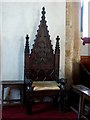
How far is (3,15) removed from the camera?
453 centimetres

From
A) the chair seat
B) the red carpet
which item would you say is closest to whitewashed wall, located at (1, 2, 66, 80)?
the chair seat

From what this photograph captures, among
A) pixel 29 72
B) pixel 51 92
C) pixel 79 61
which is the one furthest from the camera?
pixel 79 61

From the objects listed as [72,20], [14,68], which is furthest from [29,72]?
[72,20]

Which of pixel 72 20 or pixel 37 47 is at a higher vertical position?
pixel 72 20

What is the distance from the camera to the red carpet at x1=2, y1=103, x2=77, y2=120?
152 inches

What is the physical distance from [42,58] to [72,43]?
68cm

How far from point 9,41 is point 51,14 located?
A: 952 mm

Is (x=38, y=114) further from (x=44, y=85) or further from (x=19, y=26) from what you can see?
(x=19, y=26)

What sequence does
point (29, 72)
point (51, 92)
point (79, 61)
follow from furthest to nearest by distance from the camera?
1. point (79, 61)
2. point (29, 72)
3. point (51, 92)

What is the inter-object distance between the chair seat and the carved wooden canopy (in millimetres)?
243

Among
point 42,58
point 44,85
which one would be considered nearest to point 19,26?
point 42,58

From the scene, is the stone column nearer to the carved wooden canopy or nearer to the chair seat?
the carved wooden canopy

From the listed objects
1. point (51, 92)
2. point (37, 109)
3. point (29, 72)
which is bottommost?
point (37, 109)

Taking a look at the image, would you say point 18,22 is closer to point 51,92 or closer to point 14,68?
point 14,68
